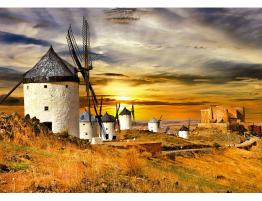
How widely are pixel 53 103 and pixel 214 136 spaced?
327cm

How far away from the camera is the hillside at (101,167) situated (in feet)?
22.6

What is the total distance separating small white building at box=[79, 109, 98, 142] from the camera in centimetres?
794

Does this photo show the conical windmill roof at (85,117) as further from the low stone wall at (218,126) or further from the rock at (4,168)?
the low stone wall at (218,126)

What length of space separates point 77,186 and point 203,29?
10.9ft

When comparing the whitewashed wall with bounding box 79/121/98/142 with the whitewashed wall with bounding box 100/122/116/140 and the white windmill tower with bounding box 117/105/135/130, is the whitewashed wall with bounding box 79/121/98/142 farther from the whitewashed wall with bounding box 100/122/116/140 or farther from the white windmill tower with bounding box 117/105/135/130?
the white windmill tower with bounding box 117/105/135/130

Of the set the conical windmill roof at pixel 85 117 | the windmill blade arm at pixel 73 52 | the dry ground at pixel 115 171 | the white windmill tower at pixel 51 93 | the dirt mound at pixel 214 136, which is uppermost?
the windmill blade arm at pixel 73 52

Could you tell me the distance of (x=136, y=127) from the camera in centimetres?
936

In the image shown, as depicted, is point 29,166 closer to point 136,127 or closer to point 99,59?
point 99,59

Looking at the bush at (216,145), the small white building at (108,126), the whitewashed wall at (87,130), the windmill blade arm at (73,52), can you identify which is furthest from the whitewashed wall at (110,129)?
the bush at (216,145)

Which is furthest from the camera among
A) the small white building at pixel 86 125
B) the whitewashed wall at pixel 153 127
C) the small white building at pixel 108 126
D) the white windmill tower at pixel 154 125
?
the small white building at pixel 108 126

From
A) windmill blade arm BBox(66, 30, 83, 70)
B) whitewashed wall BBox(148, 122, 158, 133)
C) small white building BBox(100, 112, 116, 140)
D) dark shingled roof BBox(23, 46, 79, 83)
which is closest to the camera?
windmill blade arm BBox(66, 30, 83, 70)

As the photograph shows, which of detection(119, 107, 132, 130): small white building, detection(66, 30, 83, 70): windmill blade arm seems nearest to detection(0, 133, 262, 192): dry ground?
detection(119, 107, 132, 130): small white building

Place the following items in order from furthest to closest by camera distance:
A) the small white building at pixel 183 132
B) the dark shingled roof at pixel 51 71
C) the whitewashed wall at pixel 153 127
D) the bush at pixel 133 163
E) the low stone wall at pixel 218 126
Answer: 1. the small white building at pixel 183 132
2. the whitewashed wall at pixel 153 127
3. the low stone wall at pixel 218 126
4. the dark shingled roof at pixel 51 71
5. the bush at pixel 133 163
